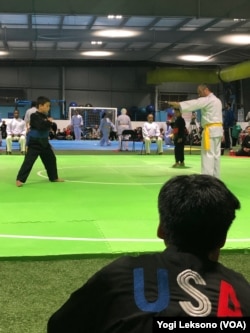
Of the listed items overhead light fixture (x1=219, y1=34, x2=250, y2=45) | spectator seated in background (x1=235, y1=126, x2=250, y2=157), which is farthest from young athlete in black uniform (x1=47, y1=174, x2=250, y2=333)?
overhead light fixture (x1=219, y1=34, x2=250, y2=45)

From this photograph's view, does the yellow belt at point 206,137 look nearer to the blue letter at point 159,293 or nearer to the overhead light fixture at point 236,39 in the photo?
the blue letter at point 159,293

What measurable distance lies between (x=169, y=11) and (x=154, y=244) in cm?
1110

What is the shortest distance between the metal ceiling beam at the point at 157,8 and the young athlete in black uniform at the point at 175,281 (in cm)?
1349

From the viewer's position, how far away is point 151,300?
1.31 meters

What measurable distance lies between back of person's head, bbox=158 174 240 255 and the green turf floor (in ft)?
10.5

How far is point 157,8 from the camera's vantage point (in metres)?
14.6

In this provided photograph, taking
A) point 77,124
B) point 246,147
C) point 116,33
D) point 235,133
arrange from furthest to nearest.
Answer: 1. point 77,124
2. point 235,133
3. point 116,33
4. point 246,147

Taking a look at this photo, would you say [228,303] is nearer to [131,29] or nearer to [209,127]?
[209,127]

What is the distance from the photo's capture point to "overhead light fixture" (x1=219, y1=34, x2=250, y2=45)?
22.1 meters

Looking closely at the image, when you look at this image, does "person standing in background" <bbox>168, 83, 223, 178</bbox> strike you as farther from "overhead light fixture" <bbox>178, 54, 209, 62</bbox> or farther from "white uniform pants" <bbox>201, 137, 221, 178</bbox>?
"overhead light fixture" <bbox>178, 54, 209, 62</bbox>

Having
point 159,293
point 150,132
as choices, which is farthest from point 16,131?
point 159,293

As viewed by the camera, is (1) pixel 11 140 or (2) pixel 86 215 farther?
(1) pixel 11 140

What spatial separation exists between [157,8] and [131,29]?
A: 21.1 ft

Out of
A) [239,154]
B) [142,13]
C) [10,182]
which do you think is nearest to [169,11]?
[142,13]
